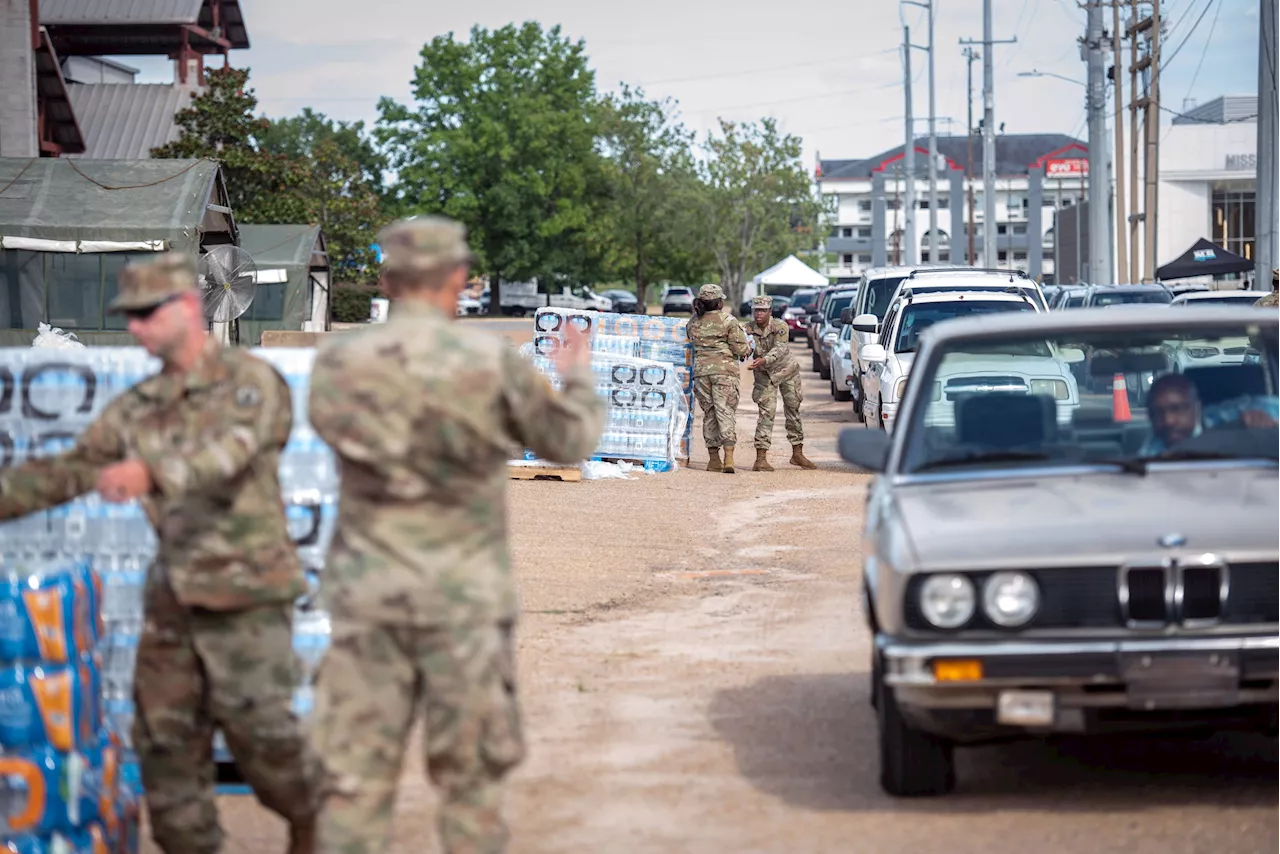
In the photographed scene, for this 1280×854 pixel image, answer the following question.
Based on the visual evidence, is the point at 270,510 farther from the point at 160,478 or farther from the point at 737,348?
the point at 737,348

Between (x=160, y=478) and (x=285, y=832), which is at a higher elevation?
(x=160, y=478)

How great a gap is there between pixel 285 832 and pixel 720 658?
11.1 feet

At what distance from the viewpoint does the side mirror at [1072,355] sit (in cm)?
1645

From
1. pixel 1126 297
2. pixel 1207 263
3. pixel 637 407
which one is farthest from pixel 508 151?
pixel 637 407

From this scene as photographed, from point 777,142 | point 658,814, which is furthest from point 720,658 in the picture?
point 777,142

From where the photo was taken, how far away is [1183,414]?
7.04 m

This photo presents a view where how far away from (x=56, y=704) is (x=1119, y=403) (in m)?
4.43

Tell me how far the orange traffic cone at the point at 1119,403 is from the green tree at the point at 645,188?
7424cm

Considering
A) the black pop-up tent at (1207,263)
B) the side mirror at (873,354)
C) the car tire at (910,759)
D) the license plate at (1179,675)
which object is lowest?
the car tire at (910,759)

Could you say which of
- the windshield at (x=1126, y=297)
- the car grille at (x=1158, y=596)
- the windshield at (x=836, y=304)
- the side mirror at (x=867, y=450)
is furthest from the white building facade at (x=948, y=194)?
the car grille at (x=1158, y=596)

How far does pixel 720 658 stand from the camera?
9.29 m

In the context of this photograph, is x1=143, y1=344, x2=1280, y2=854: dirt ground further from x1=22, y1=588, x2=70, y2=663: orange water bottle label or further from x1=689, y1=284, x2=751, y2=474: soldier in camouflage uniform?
x1=689, y1=284, x2=751, y2=474: soldier in camouflage uniform

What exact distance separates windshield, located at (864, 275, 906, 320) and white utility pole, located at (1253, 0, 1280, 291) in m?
5.58

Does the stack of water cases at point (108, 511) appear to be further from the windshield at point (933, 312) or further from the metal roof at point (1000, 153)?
the metal roof at point (1000, 153)
